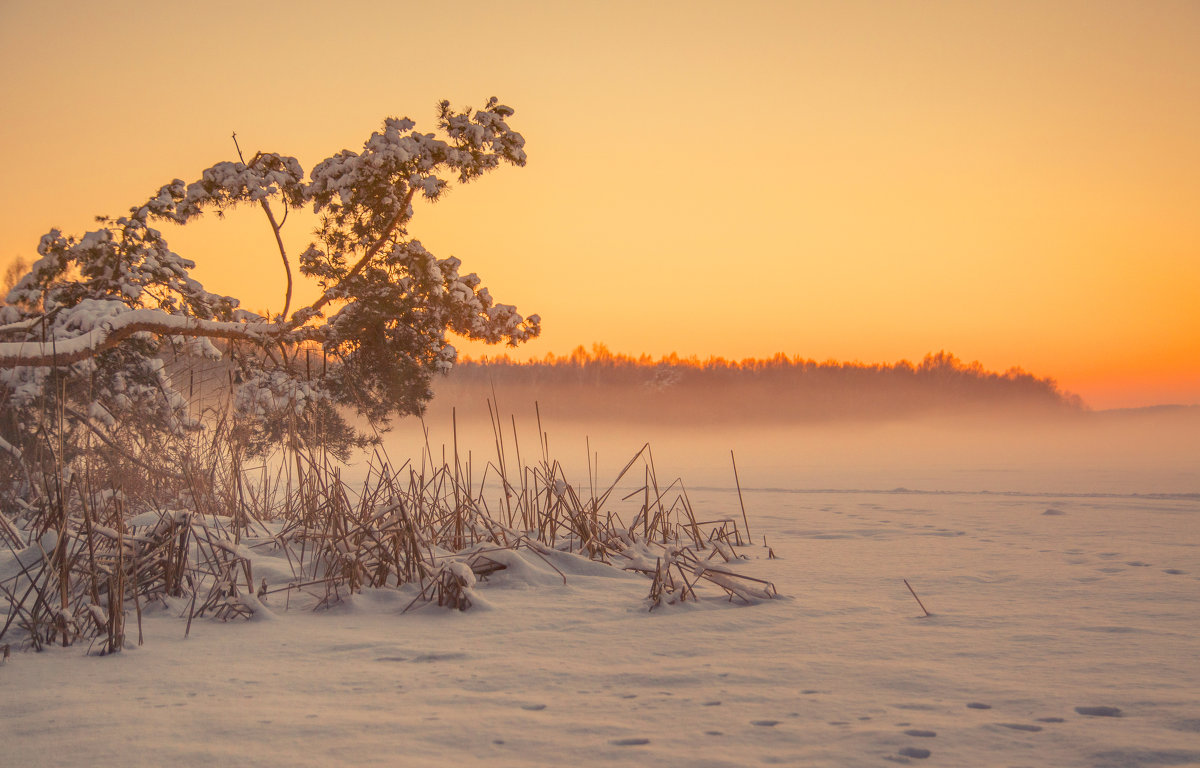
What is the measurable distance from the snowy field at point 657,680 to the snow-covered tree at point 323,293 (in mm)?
4367

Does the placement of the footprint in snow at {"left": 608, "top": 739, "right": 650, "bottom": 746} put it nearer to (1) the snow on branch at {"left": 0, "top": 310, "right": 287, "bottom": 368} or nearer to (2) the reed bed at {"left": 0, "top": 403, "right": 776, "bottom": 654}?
(2) the reed bed at {"left": 0, "top": 403, "right": 776, "bottom": 654}

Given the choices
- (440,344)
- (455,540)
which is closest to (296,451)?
(455,540)

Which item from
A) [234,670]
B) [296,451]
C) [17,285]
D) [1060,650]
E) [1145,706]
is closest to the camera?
[1145,706]

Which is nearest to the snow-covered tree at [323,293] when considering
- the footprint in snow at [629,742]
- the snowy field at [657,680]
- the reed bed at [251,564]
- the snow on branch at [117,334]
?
the snow on branch at [117,334]

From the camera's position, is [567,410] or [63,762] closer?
[63,762]

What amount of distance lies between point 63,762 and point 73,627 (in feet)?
3.33

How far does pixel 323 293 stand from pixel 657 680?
6.29 meters

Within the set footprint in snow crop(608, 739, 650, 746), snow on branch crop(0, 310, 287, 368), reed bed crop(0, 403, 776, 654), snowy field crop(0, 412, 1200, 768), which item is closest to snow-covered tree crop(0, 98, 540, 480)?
snow on branch crop(0, 310, 287, 368)

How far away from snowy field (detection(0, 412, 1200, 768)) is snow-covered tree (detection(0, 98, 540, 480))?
4.37 metres

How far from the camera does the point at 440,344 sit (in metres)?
7.61

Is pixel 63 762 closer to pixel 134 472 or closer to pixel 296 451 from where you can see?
pixel 296 451

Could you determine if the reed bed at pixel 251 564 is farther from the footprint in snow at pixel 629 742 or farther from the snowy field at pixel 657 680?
the footprint in snow at pixel 629 742

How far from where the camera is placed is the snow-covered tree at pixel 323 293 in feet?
21.6

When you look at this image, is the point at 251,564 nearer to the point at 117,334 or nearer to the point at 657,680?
the point at 657,680
